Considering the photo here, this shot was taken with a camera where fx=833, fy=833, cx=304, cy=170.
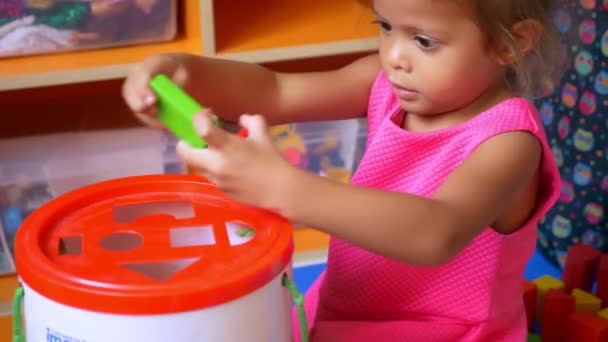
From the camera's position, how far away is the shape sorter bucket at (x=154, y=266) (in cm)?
58

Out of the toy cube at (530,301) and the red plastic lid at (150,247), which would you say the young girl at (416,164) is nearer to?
the red plastic lid at (150,247)

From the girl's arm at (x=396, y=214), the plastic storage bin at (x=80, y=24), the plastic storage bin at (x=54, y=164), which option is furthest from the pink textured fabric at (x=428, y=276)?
the plastic storage bin at (x=54, y=164)

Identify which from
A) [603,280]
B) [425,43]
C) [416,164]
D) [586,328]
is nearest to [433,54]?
[425,43]

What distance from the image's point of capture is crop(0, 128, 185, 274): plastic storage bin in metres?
1.30

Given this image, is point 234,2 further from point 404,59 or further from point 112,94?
point 404,59

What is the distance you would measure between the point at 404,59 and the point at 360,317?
0.28m

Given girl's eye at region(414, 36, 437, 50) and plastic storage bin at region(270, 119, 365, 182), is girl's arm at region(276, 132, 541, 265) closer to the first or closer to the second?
girl's eye at region(414, 36, 437, 50)

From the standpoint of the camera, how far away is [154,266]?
72cm

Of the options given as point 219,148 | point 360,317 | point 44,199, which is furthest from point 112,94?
point 219,148

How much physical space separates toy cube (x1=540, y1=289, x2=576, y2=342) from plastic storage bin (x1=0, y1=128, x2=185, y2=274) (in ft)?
2.13

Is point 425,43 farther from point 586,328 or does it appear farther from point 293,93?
point 586,328

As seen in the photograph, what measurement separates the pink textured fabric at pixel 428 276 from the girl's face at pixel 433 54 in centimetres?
4

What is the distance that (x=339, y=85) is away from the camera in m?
0.93

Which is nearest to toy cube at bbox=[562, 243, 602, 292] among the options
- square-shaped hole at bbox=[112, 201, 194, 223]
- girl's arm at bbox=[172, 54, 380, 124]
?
girl's arm at bbox=[172, 54, 380, 124]
